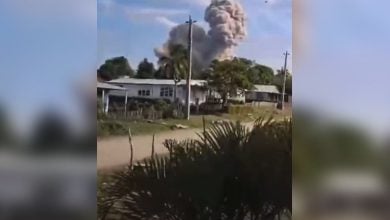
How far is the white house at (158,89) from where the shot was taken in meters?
4.12

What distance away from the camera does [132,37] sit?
13.4 ft

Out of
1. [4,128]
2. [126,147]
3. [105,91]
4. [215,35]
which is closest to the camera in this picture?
[4,128]

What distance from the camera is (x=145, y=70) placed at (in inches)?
163

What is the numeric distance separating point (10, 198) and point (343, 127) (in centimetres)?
209

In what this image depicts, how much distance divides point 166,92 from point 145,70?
0.21m

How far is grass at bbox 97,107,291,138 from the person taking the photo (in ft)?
13.3

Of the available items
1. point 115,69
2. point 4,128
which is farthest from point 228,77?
point 4,128

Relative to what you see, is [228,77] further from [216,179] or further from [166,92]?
[216,179]

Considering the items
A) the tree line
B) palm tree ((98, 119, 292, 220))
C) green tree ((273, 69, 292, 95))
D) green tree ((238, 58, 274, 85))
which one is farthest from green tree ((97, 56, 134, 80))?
green tree ((273, 69, 292, 95))

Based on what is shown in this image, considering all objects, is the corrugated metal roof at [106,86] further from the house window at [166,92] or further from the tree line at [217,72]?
the house window at [166,92]

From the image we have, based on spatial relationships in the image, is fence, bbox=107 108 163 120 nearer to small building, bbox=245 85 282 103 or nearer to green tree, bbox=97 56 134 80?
green tree, bbox=97 56 134 80

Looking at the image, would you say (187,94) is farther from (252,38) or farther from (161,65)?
(252,38)

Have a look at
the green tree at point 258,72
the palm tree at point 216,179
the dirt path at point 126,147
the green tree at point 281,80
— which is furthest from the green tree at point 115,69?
the green tree at point 281,80

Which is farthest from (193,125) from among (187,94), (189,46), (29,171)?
(29,171)
